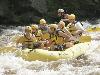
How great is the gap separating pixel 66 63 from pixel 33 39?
5.73ft

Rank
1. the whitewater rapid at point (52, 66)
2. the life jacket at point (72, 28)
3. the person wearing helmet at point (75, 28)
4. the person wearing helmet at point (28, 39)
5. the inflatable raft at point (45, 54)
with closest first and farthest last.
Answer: the whitewater rapid at point (52, 66) < the inflatable raft at point (45, 54) < the person wearing helmet at point (28, 39) < the person wearing helmet at point (75, 28) < the life jacket at point (72, 28)

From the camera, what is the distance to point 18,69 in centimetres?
1264

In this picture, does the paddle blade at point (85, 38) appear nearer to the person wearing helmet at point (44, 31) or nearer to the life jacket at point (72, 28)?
the life jacket at point (72, 28)

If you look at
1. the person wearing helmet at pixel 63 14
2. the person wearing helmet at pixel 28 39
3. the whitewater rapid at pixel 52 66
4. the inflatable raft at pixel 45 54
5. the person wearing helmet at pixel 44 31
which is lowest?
the whitewater rapid at pixel 52 66

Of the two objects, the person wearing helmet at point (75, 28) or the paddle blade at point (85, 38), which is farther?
the paddle blade at point (85, 38)

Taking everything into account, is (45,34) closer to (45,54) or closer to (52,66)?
(45,54)

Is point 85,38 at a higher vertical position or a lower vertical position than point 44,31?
lower

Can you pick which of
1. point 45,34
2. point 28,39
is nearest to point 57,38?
point 45,34

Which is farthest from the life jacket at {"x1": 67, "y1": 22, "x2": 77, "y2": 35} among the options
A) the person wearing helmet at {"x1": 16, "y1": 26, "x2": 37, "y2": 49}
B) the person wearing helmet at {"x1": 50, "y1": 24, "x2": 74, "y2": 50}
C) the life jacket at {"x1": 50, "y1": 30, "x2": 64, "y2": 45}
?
the person wearing helmet at {"x1": 16, "y1": 26, "x2": 37, "y2": 49}

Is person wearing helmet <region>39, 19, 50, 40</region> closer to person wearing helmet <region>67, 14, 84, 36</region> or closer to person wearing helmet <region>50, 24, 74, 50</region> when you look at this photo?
person wearing helmet <region>50, 24, 74, 50</region>

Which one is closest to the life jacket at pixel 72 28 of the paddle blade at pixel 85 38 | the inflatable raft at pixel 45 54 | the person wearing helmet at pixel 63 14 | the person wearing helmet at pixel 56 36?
the paddle blade at pixel 85 38

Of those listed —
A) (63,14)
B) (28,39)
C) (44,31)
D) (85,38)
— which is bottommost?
(28,39)

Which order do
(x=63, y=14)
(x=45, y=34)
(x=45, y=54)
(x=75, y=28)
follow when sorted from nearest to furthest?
(x=45, y=54) → (x=45, y=34) → (x=75, y=28) → (x=63, y=14)

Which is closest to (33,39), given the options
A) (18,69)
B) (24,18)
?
(18,69)
